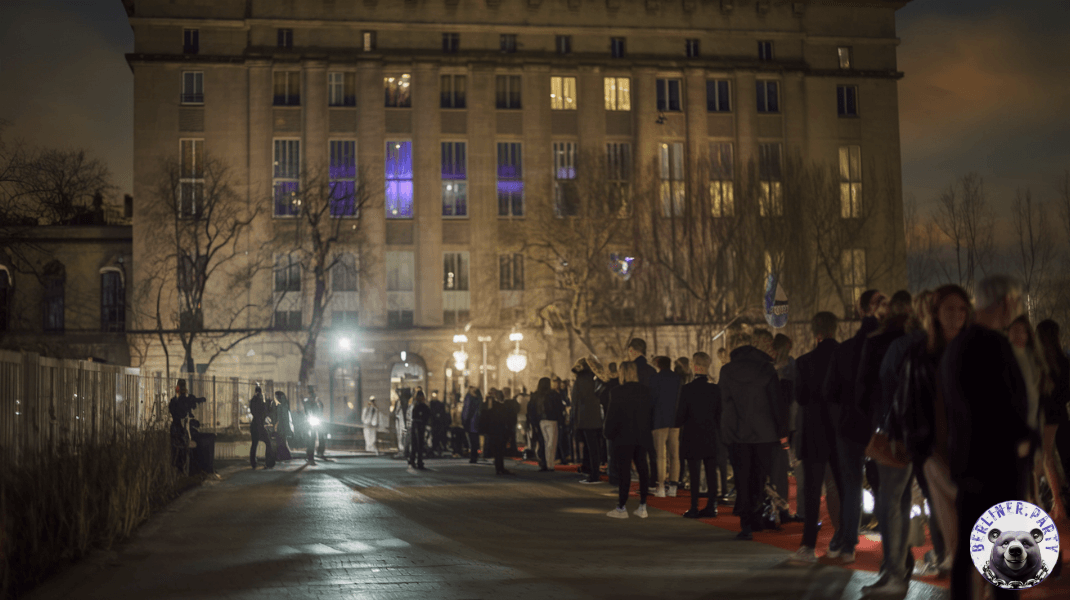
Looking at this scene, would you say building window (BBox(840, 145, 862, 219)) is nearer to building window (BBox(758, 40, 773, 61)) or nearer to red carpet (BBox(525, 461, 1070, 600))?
building window (BBox(758, 40, 773, 61))

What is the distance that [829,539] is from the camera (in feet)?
38.5

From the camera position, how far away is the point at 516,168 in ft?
204

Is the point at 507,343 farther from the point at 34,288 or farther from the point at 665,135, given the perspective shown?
the point at 34,288

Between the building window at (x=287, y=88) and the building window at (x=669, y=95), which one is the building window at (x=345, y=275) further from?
the building window at (x=669, y=95)

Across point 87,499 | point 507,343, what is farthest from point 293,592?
point 507,343

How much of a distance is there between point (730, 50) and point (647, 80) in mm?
6048

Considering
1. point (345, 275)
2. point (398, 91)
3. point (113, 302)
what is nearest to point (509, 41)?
point (398, 91)

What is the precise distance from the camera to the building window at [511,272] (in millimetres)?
60938

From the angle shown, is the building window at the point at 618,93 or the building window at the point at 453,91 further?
the building window at the point at 618,93

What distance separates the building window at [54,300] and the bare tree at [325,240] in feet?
43.8

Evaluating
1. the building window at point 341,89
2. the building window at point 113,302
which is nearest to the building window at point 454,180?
the building window at point 341,89

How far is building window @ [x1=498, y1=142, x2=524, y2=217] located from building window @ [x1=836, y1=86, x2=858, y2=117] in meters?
20.3

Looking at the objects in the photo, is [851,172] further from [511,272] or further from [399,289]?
[399,289]

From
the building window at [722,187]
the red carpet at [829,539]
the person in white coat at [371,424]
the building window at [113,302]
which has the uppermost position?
the building window at [722,187]
